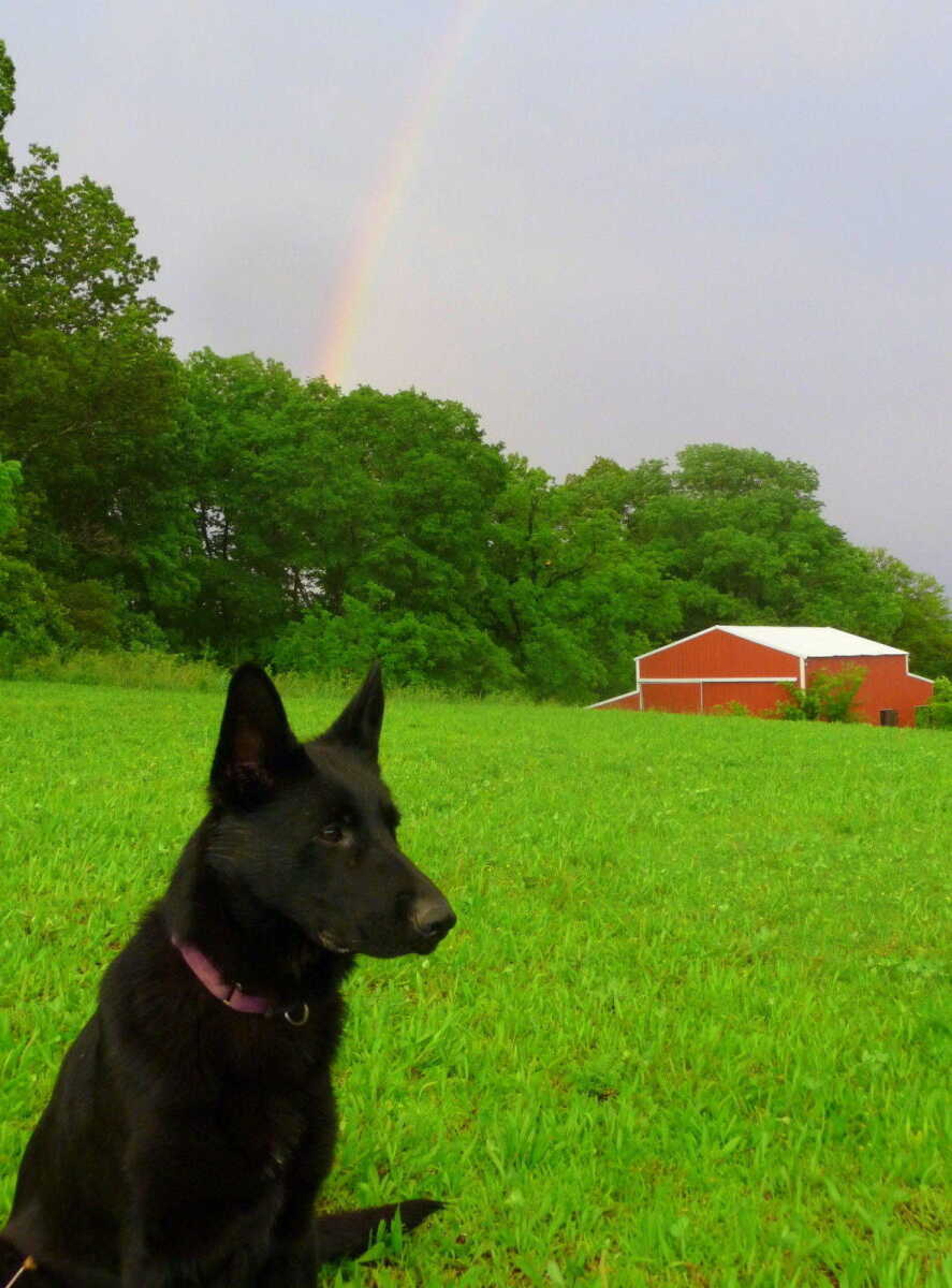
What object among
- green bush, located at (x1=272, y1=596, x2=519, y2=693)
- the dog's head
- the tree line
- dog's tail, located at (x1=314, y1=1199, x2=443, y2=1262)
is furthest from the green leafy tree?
the dog's head

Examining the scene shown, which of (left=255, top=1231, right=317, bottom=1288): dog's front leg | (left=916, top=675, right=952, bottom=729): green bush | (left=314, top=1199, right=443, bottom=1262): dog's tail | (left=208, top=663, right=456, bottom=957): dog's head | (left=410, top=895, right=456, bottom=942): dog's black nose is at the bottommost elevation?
(left=314, top=1199, right=443, bottom=1262): dog's tail

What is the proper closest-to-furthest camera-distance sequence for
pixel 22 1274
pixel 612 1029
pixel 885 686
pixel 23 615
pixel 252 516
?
pixel 22 1274 → pixel 612 1029 → pixel 23 615 → pixel 252 516 → pixel 885 686

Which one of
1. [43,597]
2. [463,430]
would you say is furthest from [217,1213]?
[463,430]

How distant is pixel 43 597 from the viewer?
27828mm

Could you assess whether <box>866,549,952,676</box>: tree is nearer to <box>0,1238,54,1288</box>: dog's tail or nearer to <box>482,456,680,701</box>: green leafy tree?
<box>482,456,680,701</box>: green leafy tree

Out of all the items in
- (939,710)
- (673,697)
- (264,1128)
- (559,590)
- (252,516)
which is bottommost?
(264,1128)

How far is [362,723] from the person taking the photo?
3.16 metres

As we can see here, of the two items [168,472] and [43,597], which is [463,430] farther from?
[43,597]

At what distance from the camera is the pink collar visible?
2.59 meters

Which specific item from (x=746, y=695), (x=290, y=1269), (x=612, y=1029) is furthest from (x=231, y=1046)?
(x=746, y=695)

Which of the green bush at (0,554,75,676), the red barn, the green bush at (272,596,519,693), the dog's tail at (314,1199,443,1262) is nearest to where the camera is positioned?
the dog's tail at (314,1199,443,1262)

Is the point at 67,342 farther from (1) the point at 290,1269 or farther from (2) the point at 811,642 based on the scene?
(2) the point at 811,642

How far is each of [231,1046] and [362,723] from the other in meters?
1.03

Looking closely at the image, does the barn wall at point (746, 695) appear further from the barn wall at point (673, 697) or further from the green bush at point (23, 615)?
the green bush at point (23, 615)
